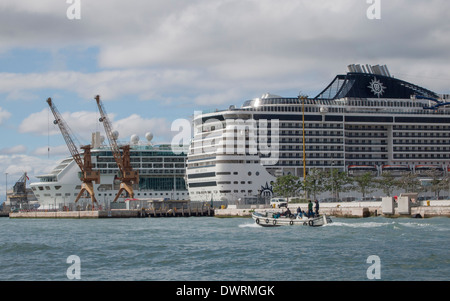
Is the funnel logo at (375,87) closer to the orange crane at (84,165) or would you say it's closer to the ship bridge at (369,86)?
the ship bridge at (369,86)

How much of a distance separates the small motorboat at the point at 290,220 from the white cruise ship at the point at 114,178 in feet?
221

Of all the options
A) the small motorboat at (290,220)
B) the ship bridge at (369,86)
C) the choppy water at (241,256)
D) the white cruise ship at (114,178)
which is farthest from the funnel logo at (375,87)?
the choppy water at (241,256)

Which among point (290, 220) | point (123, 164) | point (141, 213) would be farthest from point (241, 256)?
point (123, 164)

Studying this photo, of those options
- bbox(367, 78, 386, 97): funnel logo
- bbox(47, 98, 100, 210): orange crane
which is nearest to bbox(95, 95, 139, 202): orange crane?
bbox(47, 98, 100, 210): orange crane

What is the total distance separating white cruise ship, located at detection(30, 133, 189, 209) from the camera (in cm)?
13075

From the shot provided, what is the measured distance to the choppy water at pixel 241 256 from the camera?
31906mm

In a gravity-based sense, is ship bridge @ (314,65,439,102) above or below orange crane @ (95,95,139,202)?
above

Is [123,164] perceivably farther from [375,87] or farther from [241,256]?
[241,256]

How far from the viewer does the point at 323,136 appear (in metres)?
123

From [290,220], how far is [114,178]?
7667cm

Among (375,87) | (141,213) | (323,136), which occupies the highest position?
(375,87)

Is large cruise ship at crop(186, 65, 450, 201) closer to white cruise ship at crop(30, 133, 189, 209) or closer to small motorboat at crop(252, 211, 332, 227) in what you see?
white cruise ship at crop(30, 133, 189, 209)

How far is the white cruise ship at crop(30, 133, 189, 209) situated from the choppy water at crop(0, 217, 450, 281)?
77548 millimetres
